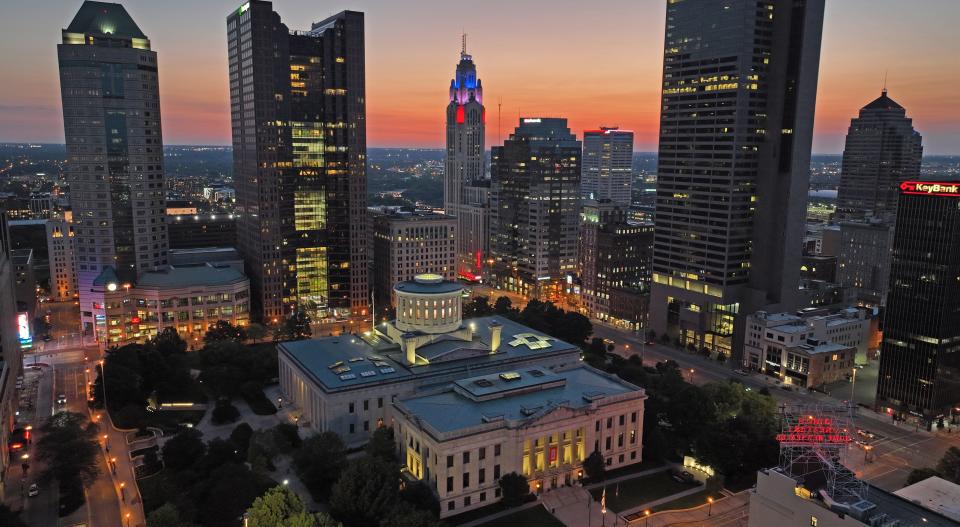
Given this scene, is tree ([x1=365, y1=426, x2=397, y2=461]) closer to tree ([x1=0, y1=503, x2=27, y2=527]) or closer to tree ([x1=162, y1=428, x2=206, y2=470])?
tree ([x1=162, y1=428, x2=206, y2=470])

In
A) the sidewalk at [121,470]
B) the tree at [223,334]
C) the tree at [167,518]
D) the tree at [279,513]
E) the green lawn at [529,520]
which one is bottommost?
the green lawn at [529,520]

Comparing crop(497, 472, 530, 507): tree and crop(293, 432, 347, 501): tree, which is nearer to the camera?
crop(497, 472, 530, 507): tree

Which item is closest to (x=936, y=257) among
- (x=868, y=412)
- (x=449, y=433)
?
(x=868, y=412)

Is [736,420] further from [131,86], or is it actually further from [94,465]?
[131,86]

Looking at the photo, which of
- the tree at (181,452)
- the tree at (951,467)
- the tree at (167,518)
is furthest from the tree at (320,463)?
the tree at (951,467)

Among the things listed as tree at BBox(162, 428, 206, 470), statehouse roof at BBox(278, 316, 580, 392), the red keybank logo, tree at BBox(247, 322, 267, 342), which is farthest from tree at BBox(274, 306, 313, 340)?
the red keybank logo

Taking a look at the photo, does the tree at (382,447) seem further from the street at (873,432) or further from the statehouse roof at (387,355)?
the street at (873,432)
